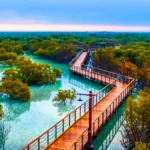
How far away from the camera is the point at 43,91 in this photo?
3544cm

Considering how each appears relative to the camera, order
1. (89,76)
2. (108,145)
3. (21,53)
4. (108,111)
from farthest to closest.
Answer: (21,53) < (89,76) < (108,111) < (108,145)

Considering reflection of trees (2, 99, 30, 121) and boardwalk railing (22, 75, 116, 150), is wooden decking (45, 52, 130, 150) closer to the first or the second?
boardwalk railing (22, 75, 116, 150)

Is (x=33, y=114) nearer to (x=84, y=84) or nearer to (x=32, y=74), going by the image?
(x=32, y=74)

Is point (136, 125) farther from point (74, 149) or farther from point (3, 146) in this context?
point (3, 146)

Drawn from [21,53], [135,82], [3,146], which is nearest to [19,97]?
[3,146]

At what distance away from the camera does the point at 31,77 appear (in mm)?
38781

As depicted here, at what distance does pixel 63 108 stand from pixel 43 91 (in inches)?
324

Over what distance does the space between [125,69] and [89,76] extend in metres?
5.43

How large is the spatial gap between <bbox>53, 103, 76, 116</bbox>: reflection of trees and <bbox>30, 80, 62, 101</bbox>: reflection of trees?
332 cm

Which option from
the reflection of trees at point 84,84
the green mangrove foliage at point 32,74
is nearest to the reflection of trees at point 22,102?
the green mangrove foliage at point 32,74

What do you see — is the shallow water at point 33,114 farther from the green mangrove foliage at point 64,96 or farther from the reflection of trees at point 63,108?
the green mangrove foliage at point 64,96

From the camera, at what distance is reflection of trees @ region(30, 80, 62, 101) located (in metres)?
32.2

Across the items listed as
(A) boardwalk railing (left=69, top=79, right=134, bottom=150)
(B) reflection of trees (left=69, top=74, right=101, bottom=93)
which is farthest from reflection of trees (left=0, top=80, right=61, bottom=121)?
(A) boardwalk railing (left=69, top=79, right=134, bottom=150)

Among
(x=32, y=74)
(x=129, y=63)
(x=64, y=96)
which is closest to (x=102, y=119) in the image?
(x=64, y=96)
